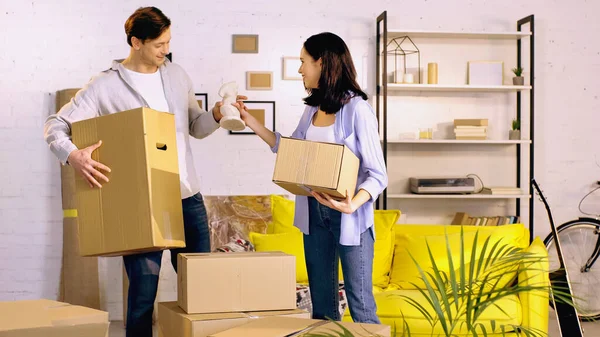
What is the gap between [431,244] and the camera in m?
4.21

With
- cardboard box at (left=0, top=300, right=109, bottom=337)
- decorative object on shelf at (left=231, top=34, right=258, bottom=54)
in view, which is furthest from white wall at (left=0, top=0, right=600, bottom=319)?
cardboard box at (left=0, top=300, right=109, bottom=337)

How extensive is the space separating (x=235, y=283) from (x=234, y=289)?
0.06 feet

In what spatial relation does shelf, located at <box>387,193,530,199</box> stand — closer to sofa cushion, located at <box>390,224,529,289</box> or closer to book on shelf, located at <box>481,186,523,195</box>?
book on shelf, located at <box>481,186,523,195</box>

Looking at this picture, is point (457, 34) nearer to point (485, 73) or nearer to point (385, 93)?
point (485, 73)

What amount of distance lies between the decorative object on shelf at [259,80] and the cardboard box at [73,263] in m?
1.17

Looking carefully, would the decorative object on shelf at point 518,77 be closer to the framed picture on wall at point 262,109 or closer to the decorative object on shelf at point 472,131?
the decorative object on shelf at point 472,131

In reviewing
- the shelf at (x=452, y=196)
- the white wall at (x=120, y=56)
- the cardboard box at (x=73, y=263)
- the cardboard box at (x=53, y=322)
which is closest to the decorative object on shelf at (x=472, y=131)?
the white wall at (x=120, y=56)

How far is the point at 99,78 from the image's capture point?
2699 millimetres

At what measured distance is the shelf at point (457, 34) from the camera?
5180 mm

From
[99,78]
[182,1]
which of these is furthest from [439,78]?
[99,78]

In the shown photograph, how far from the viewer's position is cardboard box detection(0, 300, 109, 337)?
80.2 inches

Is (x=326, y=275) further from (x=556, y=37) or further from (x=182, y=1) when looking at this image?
(x=556, y=37)

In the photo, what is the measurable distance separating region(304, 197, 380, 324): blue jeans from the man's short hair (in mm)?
801

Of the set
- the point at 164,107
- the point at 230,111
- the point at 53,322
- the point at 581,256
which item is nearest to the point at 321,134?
the point at 230,111
